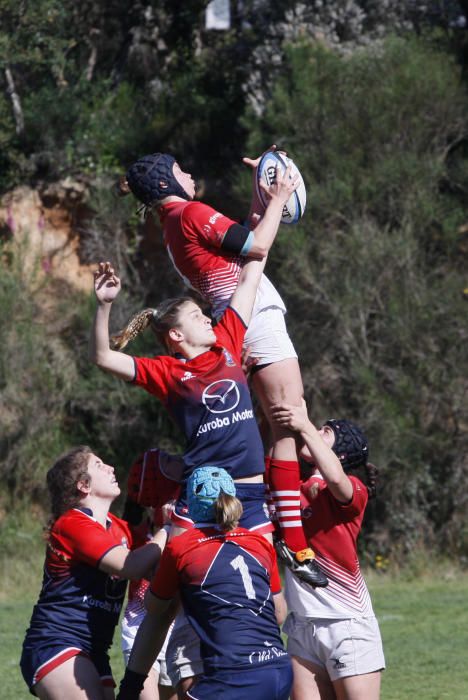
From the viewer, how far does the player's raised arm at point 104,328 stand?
4555 millimetres

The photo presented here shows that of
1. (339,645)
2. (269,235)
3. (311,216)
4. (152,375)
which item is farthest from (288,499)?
(311,216)

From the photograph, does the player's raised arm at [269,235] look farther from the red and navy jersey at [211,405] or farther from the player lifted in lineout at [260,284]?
the red and navy jersey at [211,405]

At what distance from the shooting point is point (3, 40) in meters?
16.2

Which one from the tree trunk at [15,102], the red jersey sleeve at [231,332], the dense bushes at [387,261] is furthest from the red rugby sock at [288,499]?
the tree trunk at [15,102]

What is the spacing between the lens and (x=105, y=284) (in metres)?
4.56

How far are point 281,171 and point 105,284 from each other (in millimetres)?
1145

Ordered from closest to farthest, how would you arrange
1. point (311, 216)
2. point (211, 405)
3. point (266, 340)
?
point (211, 405) < point (266, 340) < point (311, 216)

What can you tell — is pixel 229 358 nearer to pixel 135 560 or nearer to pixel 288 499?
pixel 288 499

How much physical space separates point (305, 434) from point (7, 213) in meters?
12.9

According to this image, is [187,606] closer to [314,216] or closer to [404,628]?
[404,628]

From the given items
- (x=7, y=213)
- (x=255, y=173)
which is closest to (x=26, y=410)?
(x=7, y=213)

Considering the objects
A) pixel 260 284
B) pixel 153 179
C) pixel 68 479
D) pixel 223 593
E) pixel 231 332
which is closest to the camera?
pixel 223 593

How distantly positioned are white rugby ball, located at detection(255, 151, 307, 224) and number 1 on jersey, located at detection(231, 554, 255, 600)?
189 cm

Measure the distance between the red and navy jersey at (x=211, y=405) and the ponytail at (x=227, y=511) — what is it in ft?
1.22
